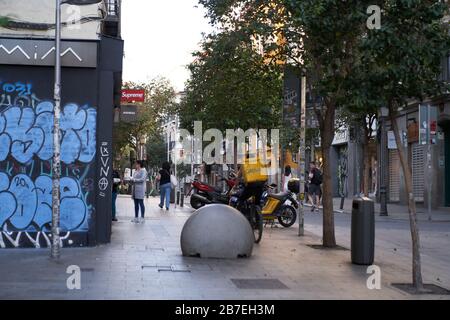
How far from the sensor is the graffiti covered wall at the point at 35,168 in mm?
12344

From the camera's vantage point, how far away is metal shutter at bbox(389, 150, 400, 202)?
1378 inches

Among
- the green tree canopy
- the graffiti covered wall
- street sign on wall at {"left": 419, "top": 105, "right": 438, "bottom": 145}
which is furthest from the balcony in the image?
street sign on wall at {"left": 419, "top": 105, "right": 438, "bottom": 145}

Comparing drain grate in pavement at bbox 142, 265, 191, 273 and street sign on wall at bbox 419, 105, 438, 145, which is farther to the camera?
street sign on wall at bbox 419, 105, 438, 145

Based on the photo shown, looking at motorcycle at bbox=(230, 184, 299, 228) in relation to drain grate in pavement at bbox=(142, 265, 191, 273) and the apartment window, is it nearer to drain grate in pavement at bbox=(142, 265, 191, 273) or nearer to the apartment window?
the apartment window

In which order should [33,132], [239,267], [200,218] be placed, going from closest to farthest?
[239,267] < [200,218] < [33,132]

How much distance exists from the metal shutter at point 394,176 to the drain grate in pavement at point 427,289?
26.2 m

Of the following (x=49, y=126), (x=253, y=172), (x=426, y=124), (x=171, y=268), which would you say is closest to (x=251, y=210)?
(x=253, y=172)

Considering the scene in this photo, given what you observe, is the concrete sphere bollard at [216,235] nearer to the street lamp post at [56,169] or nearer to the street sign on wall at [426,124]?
the street lamp post at [56,169]

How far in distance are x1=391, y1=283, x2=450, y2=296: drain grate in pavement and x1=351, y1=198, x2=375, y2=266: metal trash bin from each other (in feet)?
5.80

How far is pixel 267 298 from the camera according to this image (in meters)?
7.98

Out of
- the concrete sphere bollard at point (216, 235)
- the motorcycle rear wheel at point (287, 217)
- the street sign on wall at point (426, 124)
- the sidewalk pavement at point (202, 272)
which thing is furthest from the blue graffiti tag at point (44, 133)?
the street sign on wall at point (426, 124)

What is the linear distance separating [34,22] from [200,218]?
4.92 m
